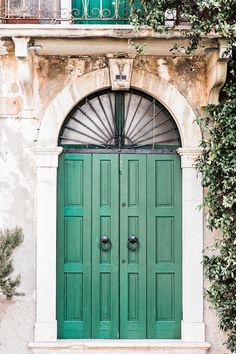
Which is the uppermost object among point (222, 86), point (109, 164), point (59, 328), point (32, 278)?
point (222, 86)

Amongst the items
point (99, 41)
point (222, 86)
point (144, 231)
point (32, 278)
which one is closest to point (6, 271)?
point (32, 278)

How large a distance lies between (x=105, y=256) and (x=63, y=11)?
10.4 feet

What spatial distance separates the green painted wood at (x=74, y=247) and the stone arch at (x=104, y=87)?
17.9 inches

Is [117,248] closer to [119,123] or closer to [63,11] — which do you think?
[119,123]

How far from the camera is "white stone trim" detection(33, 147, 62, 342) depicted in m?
8.80

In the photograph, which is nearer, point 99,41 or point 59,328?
point 99,41

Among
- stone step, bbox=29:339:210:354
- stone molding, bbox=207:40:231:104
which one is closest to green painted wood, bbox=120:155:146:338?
stone step, bbox=29:339:210:354

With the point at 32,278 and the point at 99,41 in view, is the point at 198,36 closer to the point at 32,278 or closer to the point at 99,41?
the point at 99,41

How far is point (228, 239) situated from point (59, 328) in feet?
8.06

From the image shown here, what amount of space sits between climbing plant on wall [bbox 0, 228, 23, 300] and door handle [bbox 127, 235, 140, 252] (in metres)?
1.43

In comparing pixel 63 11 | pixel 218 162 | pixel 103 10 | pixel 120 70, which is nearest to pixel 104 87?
pixel 120 70

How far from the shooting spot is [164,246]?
29.9 feet

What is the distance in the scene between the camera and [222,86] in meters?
8.80

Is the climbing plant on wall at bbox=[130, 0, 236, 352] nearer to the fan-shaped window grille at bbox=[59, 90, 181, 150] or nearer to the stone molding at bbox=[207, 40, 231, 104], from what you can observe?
the stone molding at bbox=[207, 40, 231, 104]
